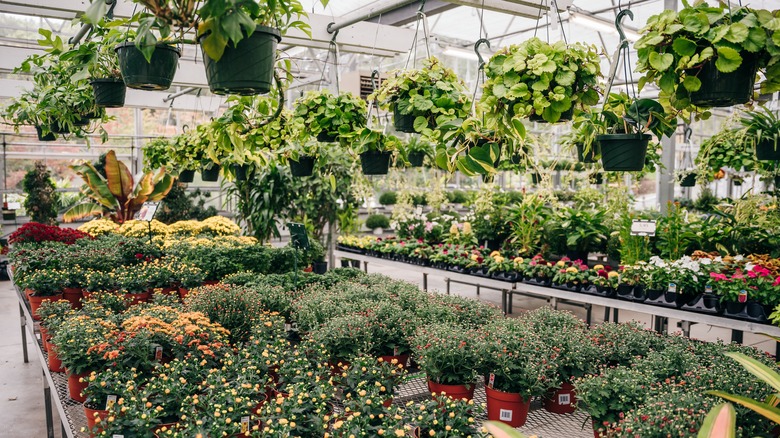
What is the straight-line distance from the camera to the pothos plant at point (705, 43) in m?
1.61

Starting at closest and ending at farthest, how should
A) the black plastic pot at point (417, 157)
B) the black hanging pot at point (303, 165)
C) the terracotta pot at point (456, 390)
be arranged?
the terracotta pot at point (456, 390)
the black hanging pot at point (303, 165)
the black plastic pot at point (417, 157)

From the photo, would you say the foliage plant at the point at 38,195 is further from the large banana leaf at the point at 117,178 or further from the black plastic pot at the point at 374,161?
the black plastic pot at the point at 374,161

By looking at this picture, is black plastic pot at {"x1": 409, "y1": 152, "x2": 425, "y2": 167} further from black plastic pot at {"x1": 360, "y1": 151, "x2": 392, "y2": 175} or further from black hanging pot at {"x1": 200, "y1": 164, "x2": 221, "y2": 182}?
black hanging pot at {"x1": 200, "y1": 164, "x2": 221, "y2": 182}

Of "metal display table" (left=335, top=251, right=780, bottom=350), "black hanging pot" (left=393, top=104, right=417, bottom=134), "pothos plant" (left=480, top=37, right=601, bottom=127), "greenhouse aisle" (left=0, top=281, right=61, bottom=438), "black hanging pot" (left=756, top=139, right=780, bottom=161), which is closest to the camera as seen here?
"pothos plant" (left=480, top=37, right=601, bottom=127)

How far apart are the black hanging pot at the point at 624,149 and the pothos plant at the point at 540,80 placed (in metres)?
0.27

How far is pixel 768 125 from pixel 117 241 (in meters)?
5.31

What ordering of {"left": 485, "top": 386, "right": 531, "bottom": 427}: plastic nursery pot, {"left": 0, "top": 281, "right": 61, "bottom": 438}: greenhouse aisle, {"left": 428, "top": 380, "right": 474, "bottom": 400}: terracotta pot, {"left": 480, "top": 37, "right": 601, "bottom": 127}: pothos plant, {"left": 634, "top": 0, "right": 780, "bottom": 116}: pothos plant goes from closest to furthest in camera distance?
{"left": 634, "top": 0, "right": 780, "bottom": 116}: pothos plant
{"left": 480, "top": 37, "right": 601, "bottom": 127}: pothos plant
{"left": 485, "top": 386, "right": 531, "bottom": 427}: plastic nursery pot
{"left": 428, "top": 380, "right": 474, "bottom": 400}: terracotta pot
{"left": 0, "top": 281, "right": 61, "bottom": 438}: greenhouse aisle

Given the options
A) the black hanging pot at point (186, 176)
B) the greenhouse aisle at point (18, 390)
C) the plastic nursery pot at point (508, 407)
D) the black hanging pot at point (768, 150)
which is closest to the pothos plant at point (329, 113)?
the plastic nursery pot at point (508, 407)

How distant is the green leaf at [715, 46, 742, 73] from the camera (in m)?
1.62

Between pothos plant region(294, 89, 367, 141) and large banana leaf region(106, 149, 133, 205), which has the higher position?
pothos plant region(294, 89, 367, 141)

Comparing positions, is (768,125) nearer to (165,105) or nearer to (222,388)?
(222,388)

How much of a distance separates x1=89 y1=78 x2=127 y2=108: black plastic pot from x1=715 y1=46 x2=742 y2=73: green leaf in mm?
2608

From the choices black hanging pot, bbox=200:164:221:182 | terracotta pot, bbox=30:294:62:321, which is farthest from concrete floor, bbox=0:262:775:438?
black hanging pot, bbox=200:164:221:182

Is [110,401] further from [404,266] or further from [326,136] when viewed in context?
[404,266]
